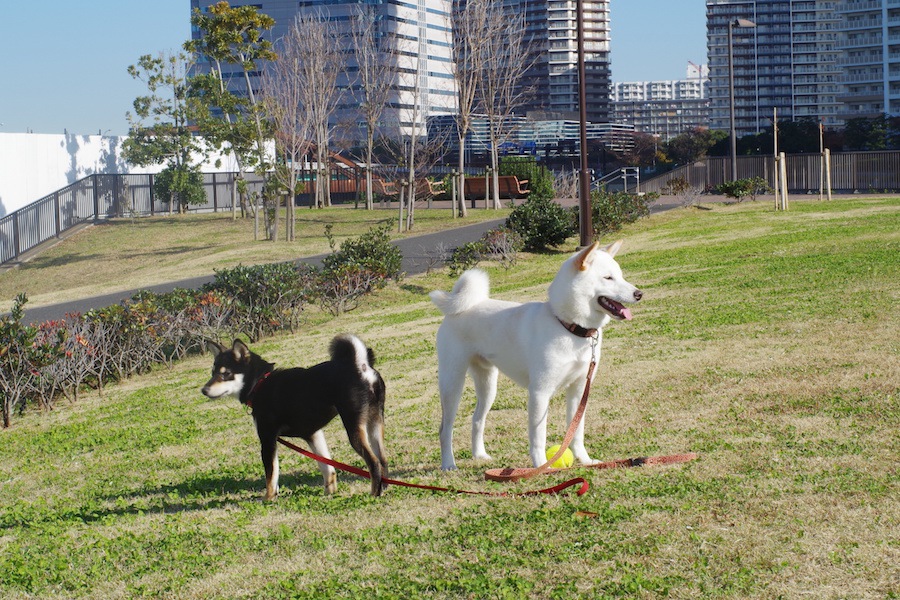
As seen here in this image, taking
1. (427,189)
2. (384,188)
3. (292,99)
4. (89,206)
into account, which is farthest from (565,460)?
(384,188)

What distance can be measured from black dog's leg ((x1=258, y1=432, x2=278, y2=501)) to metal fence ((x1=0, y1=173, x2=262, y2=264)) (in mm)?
29231

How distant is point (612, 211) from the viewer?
26.4m

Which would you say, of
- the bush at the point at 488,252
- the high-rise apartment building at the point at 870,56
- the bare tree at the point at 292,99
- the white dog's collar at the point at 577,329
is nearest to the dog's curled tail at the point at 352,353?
the white dog's collar at the point at 577,329

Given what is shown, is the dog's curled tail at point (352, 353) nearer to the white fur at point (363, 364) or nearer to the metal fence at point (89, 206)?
the white fur at point (363, 364)

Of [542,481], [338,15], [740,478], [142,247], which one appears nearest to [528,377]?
[542,481]

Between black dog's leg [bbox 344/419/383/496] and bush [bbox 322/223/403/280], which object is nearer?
black dog's leg [bbox 344/419/383/496]

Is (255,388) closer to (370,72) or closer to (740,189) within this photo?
(740,189)

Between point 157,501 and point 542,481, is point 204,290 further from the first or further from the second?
point 542,481

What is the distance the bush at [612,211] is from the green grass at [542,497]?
1353 centimetres

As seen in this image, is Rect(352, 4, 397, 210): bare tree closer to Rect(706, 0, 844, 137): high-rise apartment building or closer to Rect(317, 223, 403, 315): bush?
Rect(317, 223, 403, 315): bush

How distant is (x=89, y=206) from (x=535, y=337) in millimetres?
37842

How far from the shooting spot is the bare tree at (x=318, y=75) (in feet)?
143

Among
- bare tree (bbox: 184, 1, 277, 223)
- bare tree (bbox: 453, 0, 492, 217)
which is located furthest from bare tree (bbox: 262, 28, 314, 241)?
bare tree (bbox: 453, 0, 492, 217)

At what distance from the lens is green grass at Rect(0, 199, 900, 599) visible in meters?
4.50
